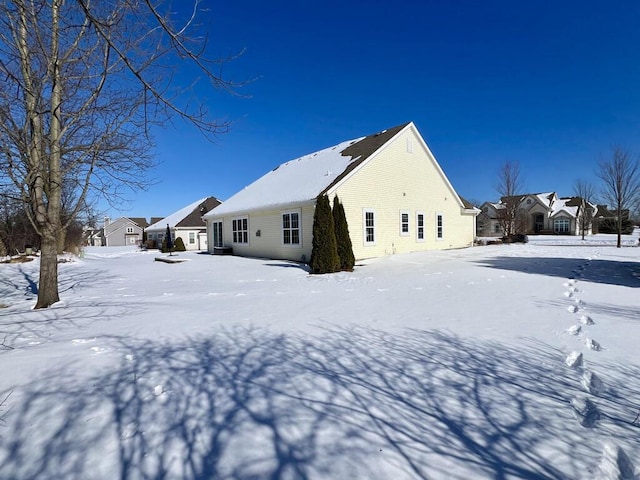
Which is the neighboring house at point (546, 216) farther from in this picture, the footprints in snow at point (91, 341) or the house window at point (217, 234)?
the footprints in snow at point (91, 341)

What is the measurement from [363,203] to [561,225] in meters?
42.3

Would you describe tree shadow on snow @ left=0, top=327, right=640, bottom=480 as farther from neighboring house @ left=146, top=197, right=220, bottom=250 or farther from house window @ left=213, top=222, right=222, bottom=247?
neighboring house @ left=146, top=197, right=220, bottom=250

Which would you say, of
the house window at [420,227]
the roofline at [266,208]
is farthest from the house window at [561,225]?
the roofline at [266,208]

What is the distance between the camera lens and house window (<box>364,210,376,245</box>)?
15655mm

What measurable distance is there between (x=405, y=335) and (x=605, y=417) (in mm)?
2273

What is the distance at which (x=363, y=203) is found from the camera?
50.8ft

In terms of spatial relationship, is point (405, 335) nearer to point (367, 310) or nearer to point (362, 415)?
point (367, 310)

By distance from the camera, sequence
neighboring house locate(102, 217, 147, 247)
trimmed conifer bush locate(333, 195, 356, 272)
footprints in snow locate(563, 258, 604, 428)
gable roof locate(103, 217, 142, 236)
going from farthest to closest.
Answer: gable roof locate(103, 217, 142, 236) < neighboring house locate(102, 217, 147, 247) < trimmed conifer bush locate(333, 195, 356, 272) < footprints in snow locate(563, 258, 604, 428)

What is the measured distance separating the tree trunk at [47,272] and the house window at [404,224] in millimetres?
14342

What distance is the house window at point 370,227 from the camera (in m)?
15.7

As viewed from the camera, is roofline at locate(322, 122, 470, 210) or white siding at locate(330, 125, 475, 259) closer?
roofline at locate(322, 122, 470, 210)

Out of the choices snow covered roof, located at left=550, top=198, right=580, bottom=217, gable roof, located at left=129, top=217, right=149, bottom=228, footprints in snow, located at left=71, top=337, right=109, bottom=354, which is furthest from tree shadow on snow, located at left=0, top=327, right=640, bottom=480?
gable roof, located at left=129, top=217, right=149, bottom=228

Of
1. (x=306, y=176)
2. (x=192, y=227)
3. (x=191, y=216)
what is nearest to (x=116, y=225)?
(x=191, y=216)

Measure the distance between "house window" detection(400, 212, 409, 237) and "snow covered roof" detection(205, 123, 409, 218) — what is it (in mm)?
3871
